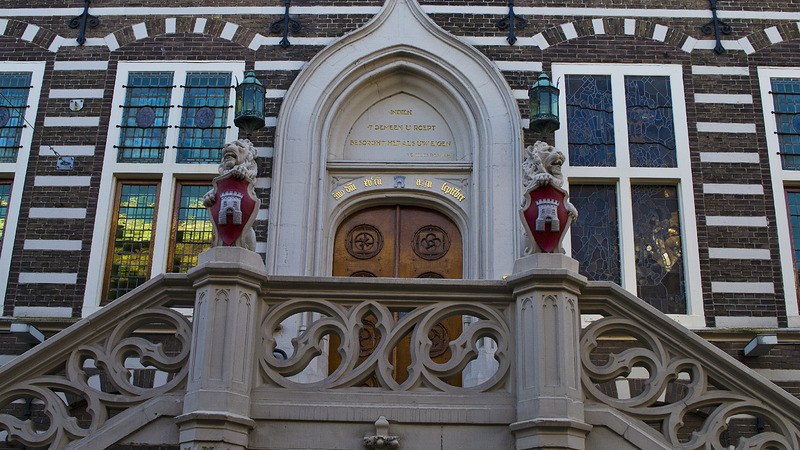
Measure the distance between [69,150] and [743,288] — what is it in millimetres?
9232

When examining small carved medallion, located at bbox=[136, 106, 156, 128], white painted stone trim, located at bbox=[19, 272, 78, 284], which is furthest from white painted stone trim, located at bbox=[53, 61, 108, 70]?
white painted stone trim, located at bbox=[19, 272, 78, 284]

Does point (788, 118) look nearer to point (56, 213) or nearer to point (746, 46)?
point (746, 46)

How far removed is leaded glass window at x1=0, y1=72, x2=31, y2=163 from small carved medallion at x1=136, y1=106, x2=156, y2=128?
5.32 feet

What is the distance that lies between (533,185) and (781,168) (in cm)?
579

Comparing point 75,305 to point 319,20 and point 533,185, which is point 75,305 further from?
point 533,185

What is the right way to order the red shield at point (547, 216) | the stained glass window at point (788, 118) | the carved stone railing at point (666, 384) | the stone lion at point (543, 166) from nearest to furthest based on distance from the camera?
the carved stone railing at point (666, 384) → the red shield at point (547, 216) → the stone lion at point (543, 166) → the stained glass window at point (788, 118)

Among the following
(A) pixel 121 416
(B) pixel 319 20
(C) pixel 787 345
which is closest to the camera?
(A) pixel 121 416

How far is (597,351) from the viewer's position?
11438 millimetres

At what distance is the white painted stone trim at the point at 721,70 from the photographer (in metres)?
12.8

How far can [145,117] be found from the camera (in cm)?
1274

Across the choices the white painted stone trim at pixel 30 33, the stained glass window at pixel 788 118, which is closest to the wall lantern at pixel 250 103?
the white painted stone trim at pixel 30 33

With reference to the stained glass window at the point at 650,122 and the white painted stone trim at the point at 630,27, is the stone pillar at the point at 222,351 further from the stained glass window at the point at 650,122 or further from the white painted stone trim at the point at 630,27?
the white painted stone trim at the point at 630,27

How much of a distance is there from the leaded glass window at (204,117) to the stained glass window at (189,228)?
17.7 inches

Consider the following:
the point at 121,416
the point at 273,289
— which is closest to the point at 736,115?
the point at 273,289
